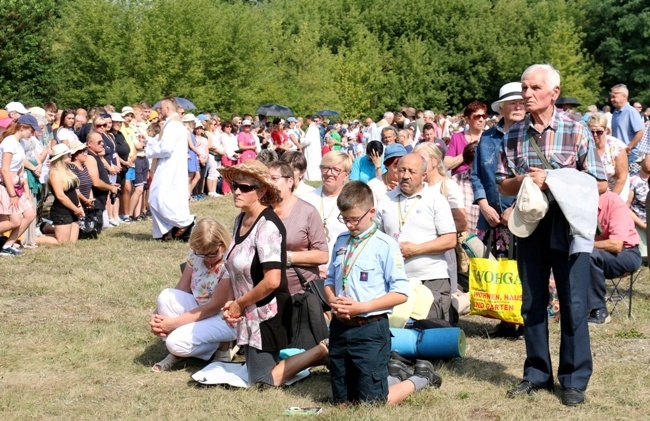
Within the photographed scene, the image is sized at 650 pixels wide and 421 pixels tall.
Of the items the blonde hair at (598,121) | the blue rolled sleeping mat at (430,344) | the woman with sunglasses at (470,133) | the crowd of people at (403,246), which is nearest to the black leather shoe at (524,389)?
the crowd of people at (403,246)

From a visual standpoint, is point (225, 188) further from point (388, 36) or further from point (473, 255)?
point (388, 36)

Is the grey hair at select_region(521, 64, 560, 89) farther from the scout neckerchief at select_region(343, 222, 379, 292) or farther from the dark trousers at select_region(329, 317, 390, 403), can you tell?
the dark trousers at select_region(329, 317, 390, 403)

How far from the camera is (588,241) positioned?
558cm

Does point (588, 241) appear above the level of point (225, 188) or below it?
above

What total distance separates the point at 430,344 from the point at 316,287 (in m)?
0.91

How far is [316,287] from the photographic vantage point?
22.4 ft

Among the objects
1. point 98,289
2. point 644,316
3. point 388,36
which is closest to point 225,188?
point 98,289

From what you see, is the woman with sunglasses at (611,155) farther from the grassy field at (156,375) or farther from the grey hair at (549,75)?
the grey hair at (549,75)

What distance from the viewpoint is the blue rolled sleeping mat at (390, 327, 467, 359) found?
673cm

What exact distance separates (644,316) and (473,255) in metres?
1.89

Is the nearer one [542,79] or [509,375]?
[542,79]

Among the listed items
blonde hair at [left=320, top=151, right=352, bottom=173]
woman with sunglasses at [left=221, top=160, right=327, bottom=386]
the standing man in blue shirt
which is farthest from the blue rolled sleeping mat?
the standing man in blue shirt

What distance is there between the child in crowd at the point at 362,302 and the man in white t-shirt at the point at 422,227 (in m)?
1.57

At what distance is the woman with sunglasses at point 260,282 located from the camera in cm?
608
